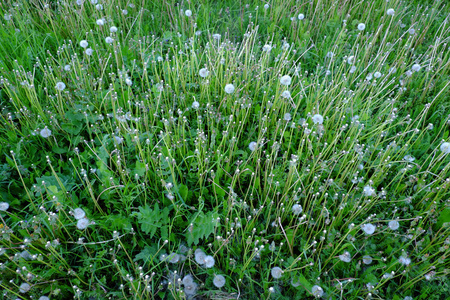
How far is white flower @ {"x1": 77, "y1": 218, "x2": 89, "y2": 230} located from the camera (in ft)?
5.72

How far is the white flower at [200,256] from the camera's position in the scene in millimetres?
1775

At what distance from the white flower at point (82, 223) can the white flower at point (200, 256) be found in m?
0.64

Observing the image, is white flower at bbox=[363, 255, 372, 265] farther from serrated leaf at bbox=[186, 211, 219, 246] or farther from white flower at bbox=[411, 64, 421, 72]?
white flower at bbox=[411, 64, 421, 72]

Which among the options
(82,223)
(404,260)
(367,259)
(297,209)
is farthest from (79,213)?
(404,260)

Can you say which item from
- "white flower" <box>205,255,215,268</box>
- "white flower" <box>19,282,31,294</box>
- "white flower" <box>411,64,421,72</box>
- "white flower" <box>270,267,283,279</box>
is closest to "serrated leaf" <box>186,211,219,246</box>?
"white flower" <box>205,255,215,268</box>

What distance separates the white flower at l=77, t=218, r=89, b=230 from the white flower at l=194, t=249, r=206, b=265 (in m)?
0.64

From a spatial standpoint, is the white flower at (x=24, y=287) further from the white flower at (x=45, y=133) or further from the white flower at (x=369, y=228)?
the white flower at (x=369, y=228)

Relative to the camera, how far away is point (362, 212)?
2012mm

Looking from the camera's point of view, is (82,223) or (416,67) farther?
(416,67)

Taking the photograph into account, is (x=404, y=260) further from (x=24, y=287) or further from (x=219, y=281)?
(x=24, y=287)

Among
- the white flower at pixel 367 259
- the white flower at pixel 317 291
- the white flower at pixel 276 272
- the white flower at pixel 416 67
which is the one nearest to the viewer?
the white flower at pixel 317 291

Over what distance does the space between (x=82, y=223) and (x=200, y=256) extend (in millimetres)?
693

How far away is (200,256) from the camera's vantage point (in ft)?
5.88

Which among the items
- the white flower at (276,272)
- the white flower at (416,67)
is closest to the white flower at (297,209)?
the white flower at (276,272)
